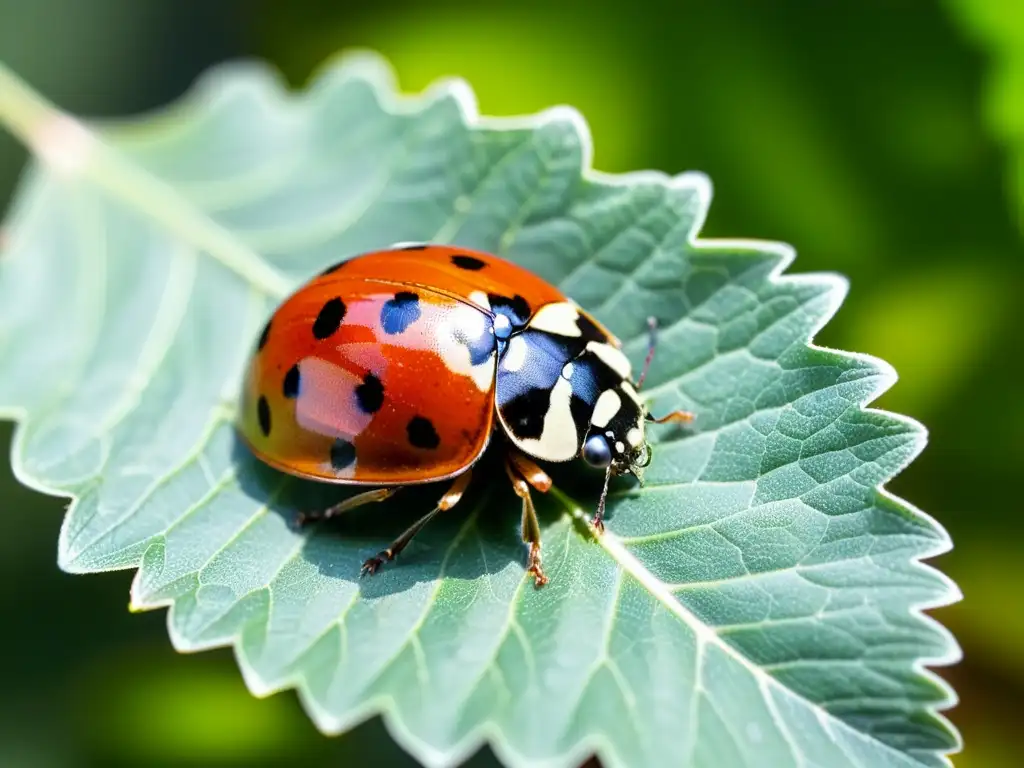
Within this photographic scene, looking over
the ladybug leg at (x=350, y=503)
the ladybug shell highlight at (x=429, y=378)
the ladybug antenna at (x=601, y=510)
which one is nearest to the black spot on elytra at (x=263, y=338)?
the ladybug shell highlight at (x=429, y=378)

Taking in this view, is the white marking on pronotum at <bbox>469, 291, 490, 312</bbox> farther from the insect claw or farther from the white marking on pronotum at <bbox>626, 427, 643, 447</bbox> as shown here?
the insect claw

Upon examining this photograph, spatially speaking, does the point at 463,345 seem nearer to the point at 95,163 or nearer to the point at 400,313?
the point at 400,313

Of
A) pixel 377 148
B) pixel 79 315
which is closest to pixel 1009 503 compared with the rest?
pixel 377 148

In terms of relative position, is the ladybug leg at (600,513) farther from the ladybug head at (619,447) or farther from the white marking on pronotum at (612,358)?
the white marking on pronotum at (612,358)

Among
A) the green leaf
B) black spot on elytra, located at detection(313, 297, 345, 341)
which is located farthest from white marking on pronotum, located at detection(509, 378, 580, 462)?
black spot on elytra, located at detection(313, 297, 345, 341)

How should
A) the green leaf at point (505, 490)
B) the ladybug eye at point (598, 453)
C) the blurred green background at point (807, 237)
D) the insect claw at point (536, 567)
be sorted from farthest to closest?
the blurred green background at point (807, 237) → the ladybug eye at point (598, 453) → the insect claw at point (536, 567) → the green leaf at point (505, 490)
